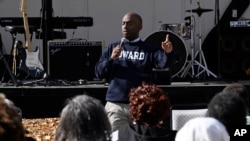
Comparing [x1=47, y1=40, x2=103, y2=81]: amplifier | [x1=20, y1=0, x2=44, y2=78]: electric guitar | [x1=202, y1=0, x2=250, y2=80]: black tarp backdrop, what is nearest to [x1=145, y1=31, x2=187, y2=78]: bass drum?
[x1=202, y1=0, x2=250, y2=80]: black tarp backdrop

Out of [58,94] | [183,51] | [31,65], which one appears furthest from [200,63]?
[58,94]

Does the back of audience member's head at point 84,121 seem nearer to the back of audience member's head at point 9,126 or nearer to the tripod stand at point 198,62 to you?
the back of audience member's head at point 9,126

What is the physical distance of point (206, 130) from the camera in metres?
2.99

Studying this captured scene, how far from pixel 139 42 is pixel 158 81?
9.33ft

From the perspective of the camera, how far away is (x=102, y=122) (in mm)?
3031

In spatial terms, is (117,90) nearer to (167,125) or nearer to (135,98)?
(167,125)

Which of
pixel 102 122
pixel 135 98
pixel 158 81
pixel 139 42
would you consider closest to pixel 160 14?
pixel 158 81

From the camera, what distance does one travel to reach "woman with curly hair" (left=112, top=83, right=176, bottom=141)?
3.68 metres

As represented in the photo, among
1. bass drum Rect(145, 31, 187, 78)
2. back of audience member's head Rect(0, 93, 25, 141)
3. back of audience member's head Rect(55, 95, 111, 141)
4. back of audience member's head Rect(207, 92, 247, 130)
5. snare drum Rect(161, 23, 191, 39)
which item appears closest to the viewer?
back of audience member's head Rect(0, 93, 25, 141)

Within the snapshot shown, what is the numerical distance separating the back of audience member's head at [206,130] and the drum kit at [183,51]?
22.3 feet

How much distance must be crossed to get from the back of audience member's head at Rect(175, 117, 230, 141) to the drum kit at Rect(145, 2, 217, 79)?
681 cm

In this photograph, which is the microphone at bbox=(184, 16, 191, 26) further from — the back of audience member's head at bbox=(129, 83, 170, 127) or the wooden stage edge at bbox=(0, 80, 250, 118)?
the back of audience member's head at bbox=(129, 83, 170, 127)

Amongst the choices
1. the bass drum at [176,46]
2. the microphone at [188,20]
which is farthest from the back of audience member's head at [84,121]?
the microphone at [188,20]

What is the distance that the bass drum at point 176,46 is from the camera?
10.1 metres
